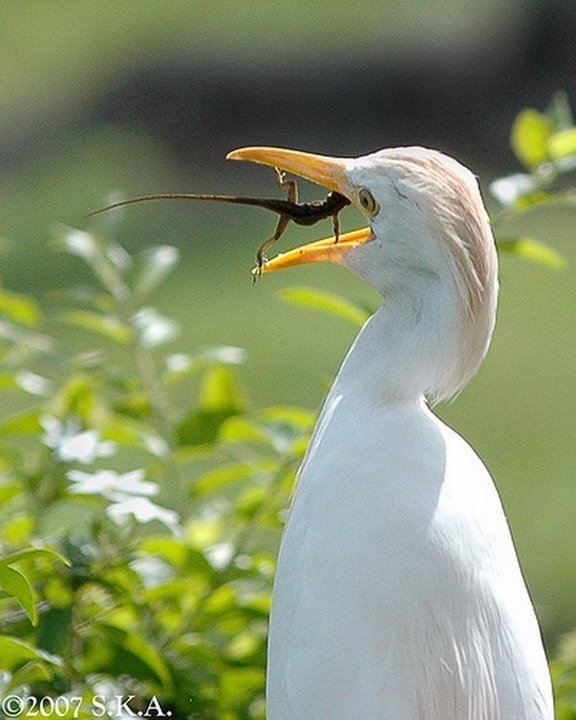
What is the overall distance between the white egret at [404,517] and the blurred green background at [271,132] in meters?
3.12

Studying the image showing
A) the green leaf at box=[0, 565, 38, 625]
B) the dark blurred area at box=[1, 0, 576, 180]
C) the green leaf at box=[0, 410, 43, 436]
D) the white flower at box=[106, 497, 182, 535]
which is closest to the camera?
the green leaf at box=[0, 565, 38, 625]

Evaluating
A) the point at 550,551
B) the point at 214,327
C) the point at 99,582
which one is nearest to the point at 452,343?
the point at 99,582

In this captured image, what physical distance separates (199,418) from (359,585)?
52 centimetres

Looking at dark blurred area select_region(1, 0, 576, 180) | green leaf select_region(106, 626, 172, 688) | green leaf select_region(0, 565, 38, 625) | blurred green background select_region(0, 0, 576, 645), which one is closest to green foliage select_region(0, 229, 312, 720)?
green leaf select_region(106, 626, 172, 688)

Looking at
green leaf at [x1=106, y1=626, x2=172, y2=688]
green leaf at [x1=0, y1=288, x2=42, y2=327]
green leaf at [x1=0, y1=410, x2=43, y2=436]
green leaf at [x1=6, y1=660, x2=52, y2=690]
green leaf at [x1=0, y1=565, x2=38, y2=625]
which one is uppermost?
green leaf at [x1=0, y1=288, x2=42, y2=327]

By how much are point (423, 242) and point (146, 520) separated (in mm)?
393

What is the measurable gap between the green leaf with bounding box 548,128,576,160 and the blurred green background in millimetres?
2694

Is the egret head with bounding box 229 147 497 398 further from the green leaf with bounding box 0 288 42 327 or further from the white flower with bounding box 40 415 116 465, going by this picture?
the green leaf with bounding box 0 288 42 327

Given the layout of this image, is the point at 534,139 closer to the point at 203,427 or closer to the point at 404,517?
the point at 203,427

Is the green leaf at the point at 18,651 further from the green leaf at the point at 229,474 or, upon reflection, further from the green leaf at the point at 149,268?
the green leaf at the point at 149,268

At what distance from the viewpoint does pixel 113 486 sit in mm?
1653

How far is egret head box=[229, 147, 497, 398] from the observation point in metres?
1.47

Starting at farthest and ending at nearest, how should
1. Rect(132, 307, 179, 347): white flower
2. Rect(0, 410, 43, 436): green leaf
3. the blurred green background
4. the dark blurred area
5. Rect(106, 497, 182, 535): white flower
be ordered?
the dark blurred area → the blurred green background → Rect(132, 307, 179, 347): white flower → Rect(0, 410, 43, 436): green leaf → Rect(106, 497, 182, 535): white flower

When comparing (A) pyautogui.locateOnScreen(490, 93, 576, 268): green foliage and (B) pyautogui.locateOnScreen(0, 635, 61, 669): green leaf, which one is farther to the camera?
(A) pyautogui.locateOnScreen(490, 93, 576, 268): green foliage
